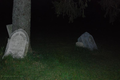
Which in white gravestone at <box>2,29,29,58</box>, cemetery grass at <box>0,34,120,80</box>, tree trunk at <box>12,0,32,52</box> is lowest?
cemetery grass at <box>0,34,120,80</box>

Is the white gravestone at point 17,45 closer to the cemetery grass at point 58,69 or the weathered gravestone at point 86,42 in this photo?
the cemetery grass at point 58,69

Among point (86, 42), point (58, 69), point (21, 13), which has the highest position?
point (21, 13)

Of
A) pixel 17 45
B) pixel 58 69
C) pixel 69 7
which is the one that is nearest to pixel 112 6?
pixel 69 7

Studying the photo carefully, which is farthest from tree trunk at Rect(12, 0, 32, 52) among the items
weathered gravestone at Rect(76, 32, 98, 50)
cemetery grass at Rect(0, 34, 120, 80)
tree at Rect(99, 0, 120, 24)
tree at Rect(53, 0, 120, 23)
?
tree at Rect(99, 0, 120, 24)

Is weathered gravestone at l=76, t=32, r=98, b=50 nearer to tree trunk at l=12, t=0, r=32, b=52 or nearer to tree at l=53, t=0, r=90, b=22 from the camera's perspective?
tree at l=53, t=0, r=90, b=22

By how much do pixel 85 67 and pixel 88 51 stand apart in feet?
9.89

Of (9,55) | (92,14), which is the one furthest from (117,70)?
(92,14)

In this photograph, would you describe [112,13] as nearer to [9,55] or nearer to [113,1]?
[113,1]

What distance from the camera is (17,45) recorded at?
751 cm

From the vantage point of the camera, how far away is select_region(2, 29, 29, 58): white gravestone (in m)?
7.43

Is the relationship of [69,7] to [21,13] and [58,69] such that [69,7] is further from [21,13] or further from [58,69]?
[58,69]

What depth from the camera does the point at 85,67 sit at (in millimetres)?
7656

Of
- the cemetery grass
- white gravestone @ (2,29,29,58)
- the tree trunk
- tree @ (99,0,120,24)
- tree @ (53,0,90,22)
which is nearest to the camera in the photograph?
the cemetery grass

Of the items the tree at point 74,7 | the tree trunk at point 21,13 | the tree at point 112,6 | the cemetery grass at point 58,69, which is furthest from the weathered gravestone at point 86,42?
the tree trunk at point 21,13
